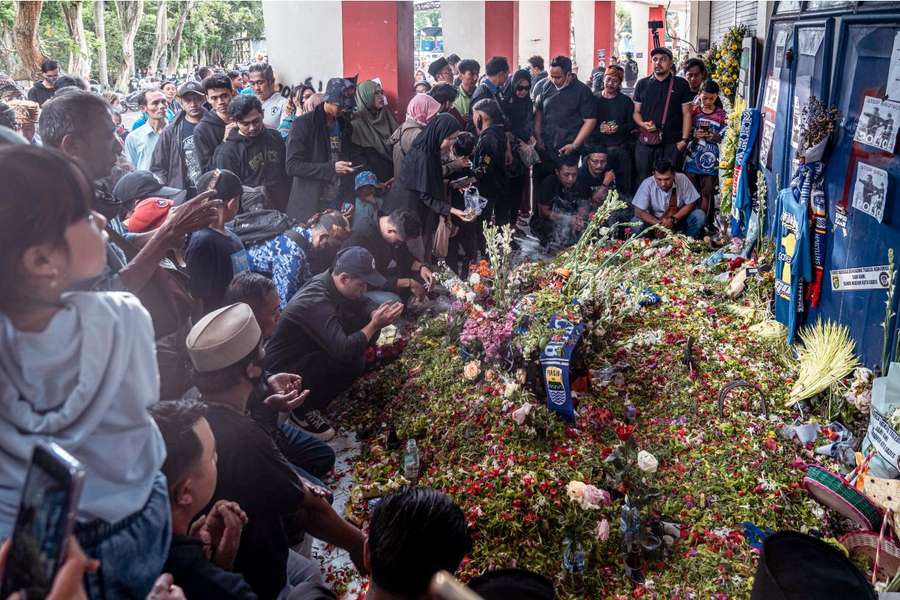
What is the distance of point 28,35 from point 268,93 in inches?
238

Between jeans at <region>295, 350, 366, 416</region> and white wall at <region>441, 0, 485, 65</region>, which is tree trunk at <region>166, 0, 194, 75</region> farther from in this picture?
jeans at <region>295, 350, 366, 416</region>

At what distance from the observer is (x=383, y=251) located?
17.8 ft

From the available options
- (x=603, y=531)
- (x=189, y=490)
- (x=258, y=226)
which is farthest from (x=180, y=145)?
(x=189, y=490)

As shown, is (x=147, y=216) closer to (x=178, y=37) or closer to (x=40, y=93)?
Result: (x=40, y=93)

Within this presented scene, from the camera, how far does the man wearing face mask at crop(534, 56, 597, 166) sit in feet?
25.7

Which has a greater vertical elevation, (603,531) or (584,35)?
(584,35)

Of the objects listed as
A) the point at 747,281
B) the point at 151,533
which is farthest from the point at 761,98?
the point at 151,533

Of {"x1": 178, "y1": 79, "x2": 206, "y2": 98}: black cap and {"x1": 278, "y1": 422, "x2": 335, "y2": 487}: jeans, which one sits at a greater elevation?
{"x1": 178, "y1": 79, "x2": 206, "y2": 98}: black cap

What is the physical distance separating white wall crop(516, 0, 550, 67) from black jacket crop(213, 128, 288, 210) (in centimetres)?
1521

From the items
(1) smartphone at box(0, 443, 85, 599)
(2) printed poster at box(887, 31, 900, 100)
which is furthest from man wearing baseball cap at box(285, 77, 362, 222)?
(1) smartphone at box(0, 443, 85, 599)

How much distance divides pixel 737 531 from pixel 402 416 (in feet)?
6.01

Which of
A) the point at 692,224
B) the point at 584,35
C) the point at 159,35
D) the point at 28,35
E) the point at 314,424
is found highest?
the point at 159,35

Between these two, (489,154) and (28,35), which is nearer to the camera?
(489,154)

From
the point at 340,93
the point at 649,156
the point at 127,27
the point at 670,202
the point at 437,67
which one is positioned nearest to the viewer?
the point at 340,93
